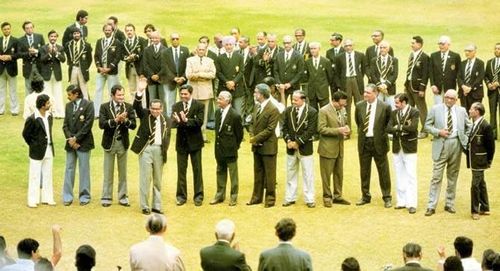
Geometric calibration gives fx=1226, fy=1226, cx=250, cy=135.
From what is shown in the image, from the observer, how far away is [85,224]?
695 inches

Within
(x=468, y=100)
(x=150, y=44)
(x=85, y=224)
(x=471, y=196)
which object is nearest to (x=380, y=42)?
(x=468, y=100)

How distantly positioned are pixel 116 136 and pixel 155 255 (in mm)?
6582

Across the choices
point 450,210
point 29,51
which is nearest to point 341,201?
point 450,210

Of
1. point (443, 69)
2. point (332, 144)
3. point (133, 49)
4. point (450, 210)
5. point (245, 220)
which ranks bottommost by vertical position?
point (245, 220)

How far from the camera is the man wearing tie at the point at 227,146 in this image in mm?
18875

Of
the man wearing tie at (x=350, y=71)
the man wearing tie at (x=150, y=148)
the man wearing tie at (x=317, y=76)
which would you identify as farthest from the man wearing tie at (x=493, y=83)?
the man wearing tie at (x=150, y=148)

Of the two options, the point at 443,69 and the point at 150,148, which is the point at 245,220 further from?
the point at 443,69

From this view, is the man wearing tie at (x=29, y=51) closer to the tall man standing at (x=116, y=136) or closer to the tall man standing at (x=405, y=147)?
the tall man standing at (x=116, y=136)

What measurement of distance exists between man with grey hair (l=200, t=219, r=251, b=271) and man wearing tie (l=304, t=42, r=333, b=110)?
11.3 m

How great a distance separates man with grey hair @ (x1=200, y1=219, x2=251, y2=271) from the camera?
12.1 metres

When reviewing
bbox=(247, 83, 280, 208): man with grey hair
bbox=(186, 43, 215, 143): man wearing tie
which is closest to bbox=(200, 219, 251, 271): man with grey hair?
bbox=(247, 83, 280, 208): man with grey hair

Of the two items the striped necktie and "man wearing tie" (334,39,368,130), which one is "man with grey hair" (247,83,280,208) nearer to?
the striped necktie

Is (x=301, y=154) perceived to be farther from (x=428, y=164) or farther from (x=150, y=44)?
(x=150, y=44)

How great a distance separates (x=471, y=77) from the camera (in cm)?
2297
